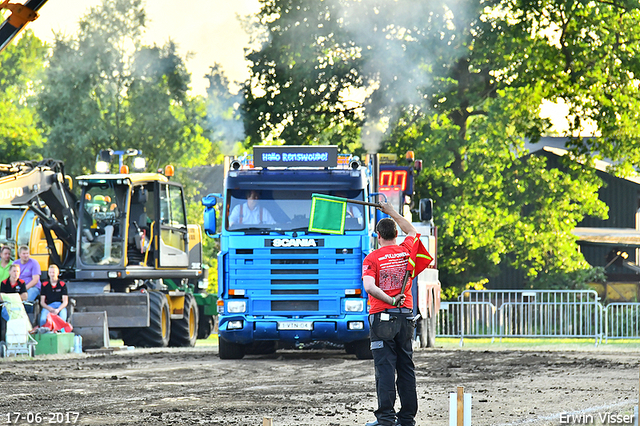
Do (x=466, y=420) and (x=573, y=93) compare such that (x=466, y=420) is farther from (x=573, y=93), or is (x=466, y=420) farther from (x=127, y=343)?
(x=573, y=93)

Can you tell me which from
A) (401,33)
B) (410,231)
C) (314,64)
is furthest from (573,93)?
(410,231)

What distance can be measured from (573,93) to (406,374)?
22634 mm

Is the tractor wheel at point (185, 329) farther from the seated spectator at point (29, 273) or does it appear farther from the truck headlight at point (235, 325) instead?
the truck headlight at point (235, 325)

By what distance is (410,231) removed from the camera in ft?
32.4

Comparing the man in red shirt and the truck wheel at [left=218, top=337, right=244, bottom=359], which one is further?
the truck wheel at [left=218, top=337, right=244, bottom=359]

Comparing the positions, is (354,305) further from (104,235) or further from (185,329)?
(185,329)

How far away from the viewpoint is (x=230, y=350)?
19.4 metres

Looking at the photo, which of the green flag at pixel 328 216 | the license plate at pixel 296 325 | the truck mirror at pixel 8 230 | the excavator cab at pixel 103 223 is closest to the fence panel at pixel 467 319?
the excavator cab at pixel 103 223

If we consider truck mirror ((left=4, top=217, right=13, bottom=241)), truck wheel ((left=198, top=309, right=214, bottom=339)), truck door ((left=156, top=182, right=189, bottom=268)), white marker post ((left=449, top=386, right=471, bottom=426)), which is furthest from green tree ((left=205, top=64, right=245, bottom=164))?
white marker post ((left=449, top=386, right=471, bottom=426))

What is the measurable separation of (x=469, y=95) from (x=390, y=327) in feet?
91.6

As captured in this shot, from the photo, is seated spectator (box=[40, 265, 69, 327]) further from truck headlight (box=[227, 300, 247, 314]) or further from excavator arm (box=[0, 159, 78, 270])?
truck headlight (box=[227, 300, 247, 314])

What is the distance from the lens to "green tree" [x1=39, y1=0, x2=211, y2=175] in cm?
5319

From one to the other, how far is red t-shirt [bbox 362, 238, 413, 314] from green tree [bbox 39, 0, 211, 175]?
4448 centimetres

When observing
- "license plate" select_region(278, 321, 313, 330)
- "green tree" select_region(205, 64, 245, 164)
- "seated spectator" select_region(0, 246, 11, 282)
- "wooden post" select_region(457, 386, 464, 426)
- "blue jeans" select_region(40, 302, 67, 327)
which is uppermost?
"green tree" select_region(205, 64, 245, 164)
